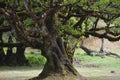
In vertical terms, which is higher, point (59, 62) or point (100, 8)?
point (100, 8)

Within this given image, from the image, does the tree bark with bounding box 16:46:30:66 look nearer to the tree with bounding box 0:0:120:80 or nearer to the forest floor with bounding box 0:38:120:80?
the forest floor with bounding box 0:38:120:80

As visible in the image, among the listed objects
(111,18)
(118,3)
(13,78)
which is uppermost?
(118,3)

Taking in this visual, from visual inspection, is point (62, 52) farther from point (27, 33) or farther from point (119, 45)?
point (119, 45)

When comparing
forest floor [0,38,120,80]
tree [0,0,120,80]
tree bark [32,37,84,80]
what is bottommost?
forest floor [0,38,120,80]

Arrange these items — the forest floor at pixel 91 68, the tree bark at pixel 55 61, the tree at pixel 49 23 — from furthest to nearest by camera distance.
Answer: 1. the forest floor at pixel 91 68
2. the tree bark at pixel 55 61
3. the tree at pixel 49 23

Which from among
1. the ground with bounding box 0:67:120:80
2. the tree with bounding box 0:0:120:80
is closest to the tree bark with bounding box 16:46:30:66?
the ground with bounding box 0:67:120:80

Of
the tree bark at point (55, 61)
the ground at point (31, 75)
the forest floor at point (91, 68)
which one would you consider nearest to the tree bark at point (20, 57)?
the forest floor at point (91, 68)

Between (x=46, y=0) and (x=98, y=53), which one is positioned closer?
(x=46, y=0)

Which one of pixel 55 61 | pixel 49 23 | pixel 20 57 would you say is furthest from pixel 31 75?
pixel 20 57

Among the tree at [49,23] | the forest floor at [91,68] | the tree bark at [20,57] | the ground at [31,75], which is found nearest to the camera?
the tree at [49,23]

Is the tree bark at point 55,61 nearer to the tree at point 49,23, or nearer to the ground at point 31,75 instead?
the tree at point 49,23

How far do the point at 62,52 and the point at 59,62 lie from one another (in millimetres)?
741

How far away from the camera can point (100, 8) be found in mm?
17812

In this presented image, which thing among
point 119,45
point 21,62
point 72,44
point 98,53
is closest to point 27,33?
point 72,44
